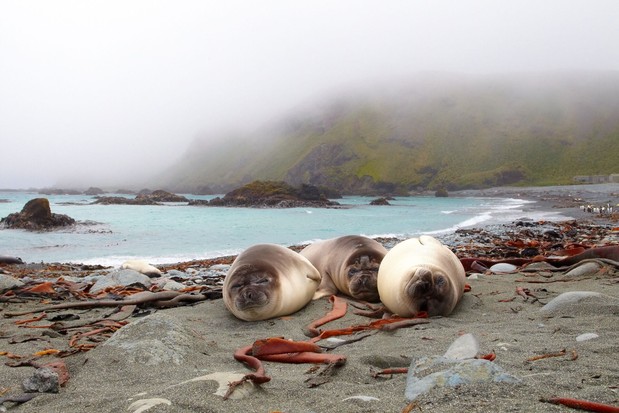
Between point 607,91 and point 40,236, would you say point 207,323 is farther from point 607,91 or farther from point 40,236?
point 607,91

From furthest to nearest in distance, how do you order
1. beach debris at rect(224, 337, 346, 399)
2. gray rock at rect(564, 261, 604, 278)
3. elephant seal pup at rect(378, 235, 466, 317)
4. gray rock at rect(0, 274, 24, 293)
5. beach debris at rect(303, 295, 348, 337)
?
gray rock at rect(0, 274, 24, 293), gray rock at rect(564, 261, 604, 278), elephant seal pup at rect(378, 235, 466, 317), beach debris at rect(303, 295, 348, 337), beach debris at rect(224, 337, 346, 399)

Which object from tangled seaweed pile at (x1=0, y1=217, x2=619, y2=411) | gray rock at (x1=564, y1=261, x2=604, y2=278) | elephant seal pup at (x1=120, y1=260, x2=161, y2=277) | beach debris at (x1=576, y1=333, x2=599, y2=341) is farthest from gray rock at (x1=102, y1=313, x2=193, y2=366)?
elephant seal pup at (x1=120, y1=260, x2=161, y2=277)

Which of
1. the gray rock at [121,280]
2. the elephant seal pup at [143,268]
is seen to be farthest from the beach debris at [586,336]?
the elephant seal pup at [143,268]

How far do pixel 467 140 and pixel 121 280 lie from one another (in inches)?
6403

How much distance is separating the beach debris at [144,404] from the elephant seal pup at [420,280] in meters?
3.31

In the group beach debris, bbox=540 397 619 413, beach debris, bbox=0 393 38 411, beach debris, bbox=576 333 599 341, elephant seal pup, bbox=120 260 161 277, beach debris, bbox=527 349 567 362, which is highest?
beach debris, bbox=540 397 619 413

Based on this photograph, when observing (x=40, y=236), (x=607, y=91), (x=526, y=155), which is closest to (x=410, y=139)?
(x=526, y=155)

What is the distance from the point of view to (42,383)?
127 inches

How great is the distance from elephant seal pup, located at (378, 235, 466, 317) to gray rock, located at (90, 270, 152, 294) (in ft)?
15.8

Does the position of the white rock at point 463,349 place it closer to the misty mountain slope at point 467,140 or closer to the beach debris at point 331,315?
the beach debris at point 331,315

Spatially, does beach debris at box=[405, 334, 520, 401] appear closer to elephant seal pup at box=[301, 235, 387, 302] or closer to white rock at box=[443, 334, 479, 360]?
white rock at box=[443, 334, 479, 360]

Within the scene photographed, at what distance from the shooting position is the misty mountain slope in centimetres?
13638

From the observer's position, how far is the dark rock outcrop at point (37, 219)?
1351 inches

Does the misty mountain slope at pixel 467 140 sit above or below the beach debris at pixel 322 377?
above
